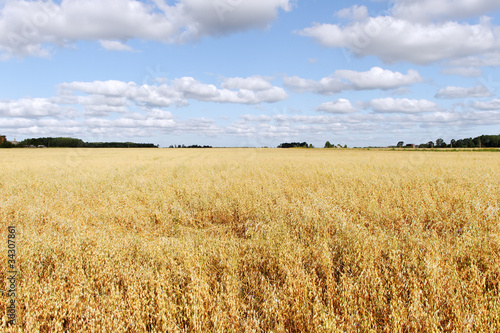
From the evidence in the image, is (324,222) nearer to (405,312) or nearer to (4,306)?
(405,312)

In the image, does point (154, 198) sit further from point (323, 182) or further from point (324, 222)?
point (323, 182)

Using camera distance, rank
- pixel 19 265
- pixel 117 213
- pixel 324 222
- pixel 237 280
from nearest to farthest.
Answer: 1. pixel 237 280
2. pixel 19 265
3. pixel 324 222
4. pixel 117 213

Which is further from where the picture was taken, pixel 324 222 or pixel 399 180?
pixel 399 180

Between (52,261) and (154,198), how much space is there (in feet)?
12.1

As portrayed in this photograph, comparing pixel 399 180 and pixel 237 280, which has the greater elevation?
pixel 399 180

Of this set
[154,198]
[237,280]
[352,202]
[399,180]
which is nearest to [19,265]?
[237,280]

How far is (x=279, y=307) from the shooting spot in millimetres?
2619

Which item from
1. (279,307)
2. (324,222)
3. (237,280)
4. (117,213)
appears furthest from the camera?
(117,213)

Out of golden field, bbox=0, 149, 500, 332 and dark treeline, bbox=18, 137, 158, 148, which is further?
dark treeline, bbox=18, 137, 158, 148

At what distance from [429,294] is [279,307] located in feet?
4.74

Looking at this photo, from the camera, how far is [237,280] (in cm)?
310

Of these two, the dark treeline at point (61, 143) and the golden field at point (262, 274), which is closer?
the golden field at point (262, 274)

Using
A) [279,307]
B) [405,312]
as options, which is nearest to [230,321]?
[279,307]

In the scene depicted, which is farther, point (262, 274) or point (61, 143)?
point (61, 143)
